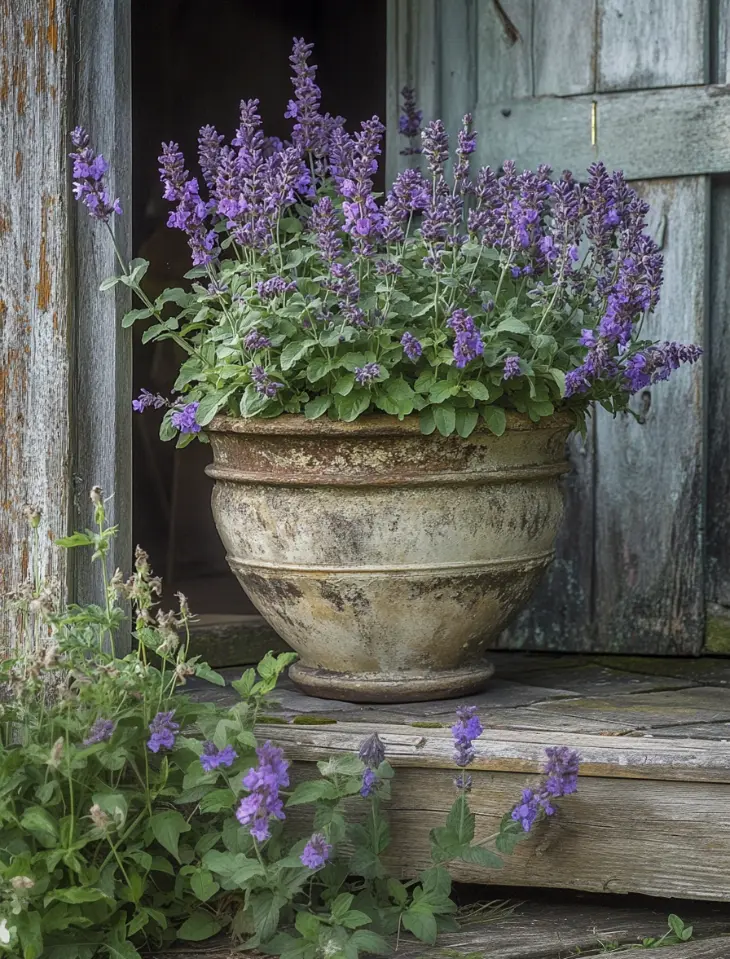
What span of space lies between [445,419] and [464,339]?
18cm

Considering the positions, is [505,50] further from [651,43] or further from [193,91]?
[193,91]

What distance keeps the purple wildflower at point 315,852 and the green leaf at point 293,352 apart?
2.81ft

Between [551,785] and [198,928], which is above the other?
[551,785]

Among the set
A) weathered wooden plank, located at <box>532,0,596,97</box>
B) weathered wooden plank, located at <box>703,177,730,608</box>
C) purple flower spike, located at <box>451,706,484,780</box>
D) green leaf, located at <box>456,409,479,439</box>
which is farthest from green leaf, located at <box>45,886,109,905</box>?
weathered wooden plank, located at <box>532,0,596,97</box>

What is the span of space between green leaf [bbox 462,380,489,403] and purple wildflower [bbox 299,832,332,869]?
841 mm

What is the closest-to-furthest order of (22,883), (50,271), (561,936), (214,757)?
(22,883) → (214,757) → (561,936) → (50,271)

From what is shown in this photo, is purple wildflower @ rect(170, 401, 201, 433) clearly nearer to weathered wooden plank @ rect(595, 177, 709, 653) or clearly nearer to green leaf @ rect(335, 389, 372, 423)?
green leaf @ rect(335, 389, 372, 423)

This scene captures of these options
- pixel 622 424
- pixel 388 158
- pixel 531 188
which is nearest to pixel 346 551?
pixel 531 188

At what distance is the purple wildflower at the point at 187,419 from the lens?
257 centimetres

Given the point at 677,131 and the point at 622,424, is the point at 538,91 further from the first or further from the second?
the point at 622,424

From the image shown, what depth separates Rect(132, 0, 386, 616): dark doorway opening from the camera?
4520 mm

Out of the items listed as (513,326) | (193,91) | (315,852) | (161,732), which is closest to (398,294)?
(513,326)

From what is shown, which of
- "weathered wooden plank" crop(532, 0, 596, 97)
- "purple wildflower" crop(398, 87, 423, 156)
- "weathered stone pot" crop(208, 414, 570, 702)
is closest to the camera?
"weathered stone pot" crop(208, 414, 570, 702)

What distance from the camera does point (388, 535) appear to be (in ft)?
8.28
